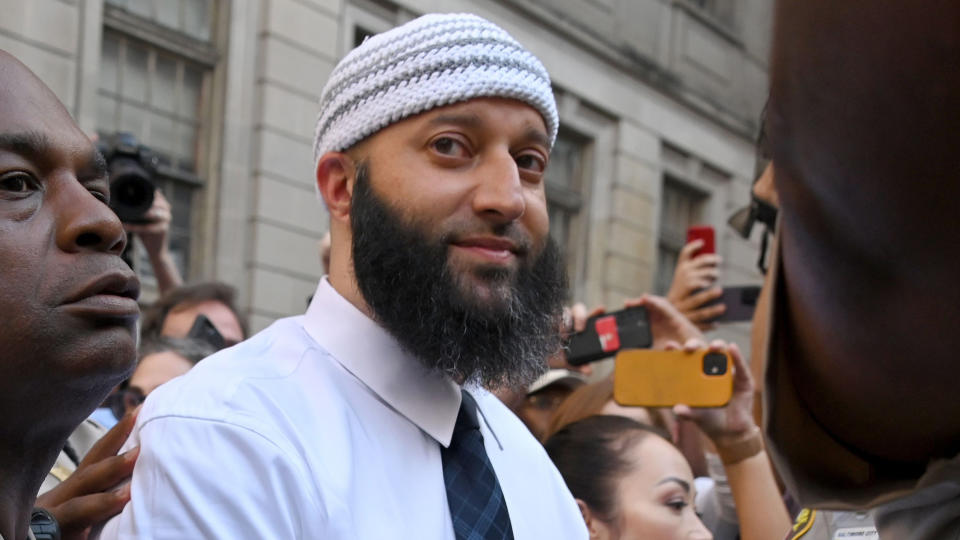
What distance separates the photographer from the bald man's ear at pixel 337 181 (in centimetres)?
218

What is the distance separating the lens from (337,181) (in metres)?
2.21

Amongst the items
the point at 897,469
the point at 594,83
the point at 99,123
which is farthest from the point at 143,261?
the point at 897,469

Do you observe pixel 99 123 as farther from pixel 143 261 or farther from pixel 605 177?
pixel 605 177

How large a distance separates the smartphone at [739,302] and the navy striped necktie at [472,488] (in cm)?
228

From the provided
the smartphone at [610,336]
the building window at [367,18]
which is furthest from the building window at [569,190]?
the smartphone at [610,336]

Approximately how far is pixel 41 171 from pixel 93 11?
24.3 feet

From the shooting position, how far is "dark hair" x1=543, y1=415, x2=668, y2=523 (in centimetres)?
318

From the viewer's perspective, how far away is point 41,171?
4.99 feet

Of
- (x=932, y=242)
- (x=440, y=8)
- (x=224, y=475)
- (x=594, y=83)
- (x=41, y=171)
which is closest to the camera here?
(x=932, y=242)

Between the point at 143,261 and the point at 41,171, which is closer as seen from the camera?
the point at 41,171

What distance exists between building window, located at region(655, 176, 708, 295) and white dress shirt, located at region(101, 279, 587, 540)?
1336 centimetres

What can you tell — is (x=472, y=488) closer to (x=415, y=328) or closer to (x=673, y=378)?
(x=415, y=328)

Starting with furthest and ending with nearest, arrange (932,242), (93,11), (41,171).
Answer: (93,11) < (41,171) < (932,242)

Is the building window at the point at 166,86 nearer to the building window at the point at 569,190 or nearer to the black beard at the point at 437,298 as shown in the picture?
the building window at the point at 569,190
